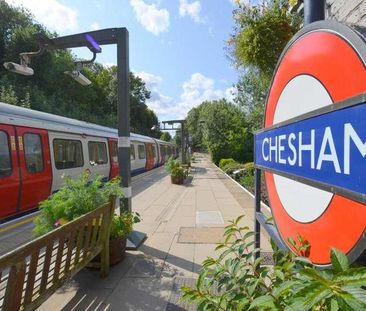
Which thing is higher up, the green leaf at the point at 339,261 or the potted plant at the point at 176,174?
the green leaf at the point at 339,261

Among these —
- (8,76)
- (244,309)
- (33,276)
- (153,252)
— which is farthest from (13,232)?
(8,76)

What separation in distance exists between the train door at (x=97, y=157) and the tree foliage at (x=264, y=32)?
904cm

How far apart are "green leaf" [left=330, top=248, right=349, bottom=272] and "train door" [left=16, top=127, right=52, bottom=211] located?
769 centimetres

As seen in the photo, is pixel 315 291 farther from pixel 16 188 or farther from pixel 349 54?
pixel 16 188

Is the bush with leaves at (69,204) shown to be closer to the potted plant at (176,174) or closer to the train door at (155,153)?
the potted plant at (176,174)

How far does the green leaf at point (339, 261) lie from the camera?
0.99 meters

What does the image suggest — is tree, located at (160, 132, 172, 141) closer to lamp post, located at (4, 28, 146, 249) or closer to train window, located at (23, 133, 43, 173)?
train window, located at (23, 133, 43, 173)

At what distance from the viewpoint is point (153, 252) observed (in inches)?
210

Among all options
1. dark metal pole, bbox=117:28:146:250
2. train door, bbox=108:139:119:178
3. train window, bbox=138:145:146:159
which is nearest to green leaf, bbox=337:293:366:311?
dark metal pole, bbox=117:28:146:250

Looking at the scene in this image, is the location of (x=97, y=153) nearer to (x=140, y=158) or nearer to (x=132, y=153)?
(x=132, y=153)

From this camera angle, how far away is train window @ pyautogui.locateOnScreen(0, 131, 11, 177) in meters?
7.00

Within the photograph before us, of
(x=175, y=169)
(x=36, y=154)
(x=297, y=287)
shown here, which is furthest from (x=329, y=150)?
(x=175, y=169)

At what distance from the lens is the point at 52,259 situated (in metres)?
3.54

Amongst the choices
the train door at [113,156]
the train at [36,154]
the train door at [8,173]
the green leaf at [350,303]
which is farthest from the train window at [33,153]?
the green leaf at [350,303]
